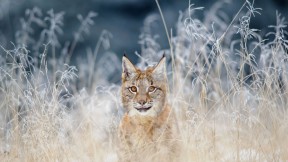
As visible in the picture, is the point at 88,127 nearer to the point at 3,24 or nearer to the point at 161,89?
the point at 161,89

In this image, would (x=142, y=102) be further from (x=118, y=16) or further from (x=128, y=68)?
(x=118, y=16)

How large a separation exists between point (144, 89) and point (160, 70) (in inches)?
10.0

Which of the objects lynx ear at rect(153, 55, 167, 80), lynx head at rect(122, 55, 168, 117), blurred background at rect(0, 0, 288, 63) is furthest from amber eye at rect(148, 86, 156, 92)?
blurred background at rect(0, 0, 288, 63)

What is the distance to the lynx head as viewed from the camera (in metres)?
6.40

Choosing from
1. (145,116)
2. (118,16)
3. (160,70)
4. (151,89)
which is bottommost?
(145,116)

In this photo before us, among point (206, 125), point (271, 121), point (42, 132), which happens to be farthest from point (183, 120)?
point (42, 132)

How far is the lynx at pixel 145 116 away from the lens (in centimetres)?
624

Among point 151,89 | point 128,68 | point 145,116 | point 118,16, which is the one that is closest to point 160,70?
point 151,89

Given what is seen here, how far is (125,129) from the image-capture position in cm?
646

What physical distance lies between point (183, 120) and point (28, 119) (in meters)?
1.62

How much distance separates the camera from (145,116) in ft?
21.0

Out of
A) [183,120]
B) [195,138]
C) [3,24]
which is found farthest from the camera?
[3,24]

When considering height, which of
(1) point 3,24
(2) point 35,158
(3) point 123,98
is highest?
(1) point 3,24

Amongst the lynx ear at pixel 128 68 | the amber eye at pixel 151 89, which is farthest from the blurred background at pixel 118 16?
the amber eye at pixel 151 89
